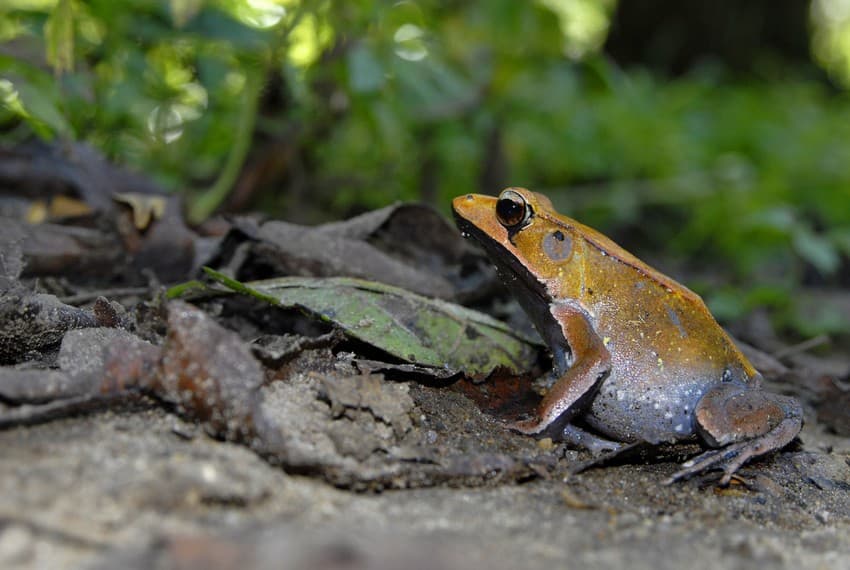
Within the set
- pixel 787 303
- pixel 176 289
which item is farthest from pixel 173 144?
A: pixel 787 303

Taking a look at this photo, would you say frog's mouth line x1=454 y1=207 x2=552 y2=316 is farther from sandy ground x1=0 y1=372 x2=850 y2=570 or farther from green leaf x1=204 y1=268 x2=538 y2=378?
sandy ground x1=0 y1=372 x2=850 y2=570

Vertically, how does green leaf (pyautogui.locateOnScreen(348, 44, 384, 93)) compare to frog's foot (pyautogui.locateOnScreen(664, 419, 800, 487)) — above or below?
above

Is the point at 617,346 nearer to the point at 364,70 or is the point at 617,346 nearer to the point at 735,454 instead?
the point at 735,454

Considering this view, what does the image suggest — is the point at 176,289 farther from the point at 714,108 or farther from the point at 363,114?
the point at 714,108

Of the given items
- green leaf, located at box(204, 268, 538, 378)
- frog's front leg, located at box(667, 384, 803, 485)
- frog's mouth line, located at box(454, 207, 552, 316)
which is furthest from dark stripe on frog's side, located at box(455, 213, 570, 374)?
frog's front leg, located at box(667, 384, 803, 485)

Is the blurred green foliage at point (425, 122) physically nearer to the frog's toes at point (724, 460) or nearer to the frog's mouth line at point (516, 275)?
the frog's mouth line at point (516, 275)

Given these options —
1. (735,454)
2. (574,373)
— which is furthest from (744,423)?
(574,373)

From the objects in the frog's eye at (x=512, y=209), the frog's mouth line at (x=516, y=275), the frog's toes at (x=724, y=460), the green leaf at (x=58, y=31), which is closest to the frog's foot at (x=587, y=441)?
the frog's toes at (x=724, y=460)
